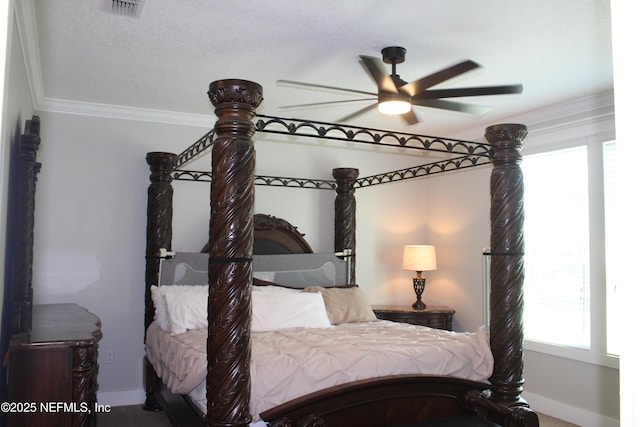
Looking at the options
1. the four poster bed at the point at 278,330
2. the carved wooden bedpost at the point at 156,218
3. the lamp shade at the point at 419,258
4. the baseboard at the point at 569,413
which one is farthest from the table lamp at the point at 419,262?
the carved wooden bedpost at the point at 156,218

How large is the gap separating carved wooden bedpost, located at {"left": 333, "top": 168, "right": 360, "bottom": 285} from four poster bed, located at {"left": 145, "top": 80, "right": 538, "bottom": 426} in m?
0.61

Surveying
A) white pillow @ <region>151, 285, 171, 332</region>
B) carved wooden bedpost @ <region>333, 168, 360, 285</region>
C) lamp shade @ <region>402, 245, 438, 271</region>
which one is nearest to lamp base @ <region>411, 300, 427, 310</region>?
lamp shade @ <region>402, 245, 438, 271</region>

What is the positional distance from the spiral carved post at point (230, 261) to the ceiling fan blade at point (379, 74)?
730 millimetres

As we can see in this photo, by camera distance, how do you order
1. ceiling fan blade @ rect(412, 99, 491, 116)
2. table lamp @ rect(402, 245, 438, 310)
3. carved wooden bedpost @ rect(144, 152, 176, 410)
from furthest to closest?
table lamp @ rect(402, 245, 438, 310)
carved wooden bedpost @ rect(144, 152, 176, 410)
ceiling fan blade @ rect(412, 99, 491, 116)

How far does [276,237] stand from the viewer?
16.5 feet

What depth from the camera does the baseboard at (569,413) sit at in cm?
397

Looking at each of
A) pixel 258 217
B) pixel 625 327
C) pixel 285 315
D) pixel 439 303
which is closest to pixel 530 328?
pixel 439 303

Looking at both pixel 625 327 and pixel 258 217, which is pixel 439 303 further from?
pixel 625 327

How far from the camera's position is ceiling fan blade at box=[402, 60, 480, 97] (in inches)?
106

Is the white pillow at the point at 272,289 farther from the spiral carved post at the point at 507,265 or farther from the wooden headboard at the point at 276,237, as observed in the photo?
the spiral carved post at the point at 507,265

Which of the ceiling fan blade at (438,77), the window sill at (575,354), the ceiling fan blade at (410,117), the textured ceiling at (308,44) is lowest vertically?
the window sill at (575,354)

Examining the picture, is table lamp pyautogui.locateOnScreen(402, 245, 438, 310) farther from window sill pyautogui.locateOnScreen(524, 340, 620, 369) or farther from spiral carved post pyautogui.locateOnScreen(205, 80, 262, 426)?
spiral carved post pyautogui.locateOnScreen(205, 80, 262, 426)

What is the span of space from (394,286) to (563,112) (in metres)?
2.50

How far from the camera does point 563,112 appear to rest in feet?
14.5
